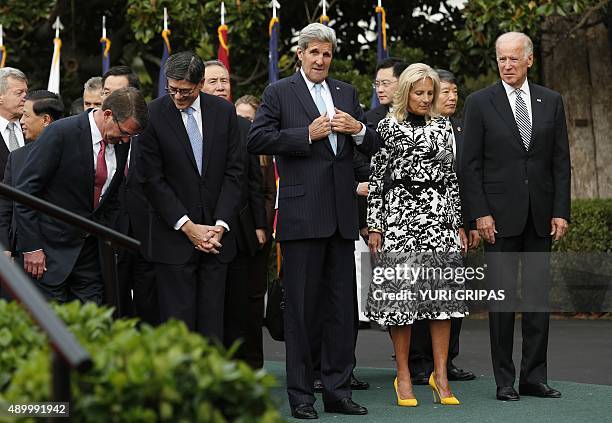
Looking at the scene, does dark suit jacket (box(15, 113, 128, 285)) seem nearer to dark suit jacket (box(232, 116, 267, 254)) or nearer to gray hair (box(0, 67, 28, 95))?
dark suit jacket (box(232, 116, 267, 254))

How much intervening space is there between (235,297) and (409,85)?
71.3 inches

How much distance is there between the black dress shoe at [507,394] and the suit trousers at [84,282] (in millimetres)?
2500

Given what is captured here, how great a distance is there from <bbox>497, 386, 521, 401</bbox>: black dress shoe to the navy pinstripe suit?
1023 millimetres

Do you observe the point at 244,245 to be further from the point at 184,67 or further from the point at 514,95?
the point at 514,95

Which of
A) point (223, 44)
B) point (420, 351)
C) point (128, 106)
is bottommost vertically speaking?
point (420, 351)

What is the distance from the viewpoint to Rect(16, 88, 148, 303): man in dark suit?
636cm

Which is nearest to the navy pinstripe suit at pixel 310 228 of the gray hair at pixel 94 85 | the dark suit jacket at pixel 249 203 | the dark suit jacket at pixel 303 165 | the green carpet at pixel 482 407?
the dark suit jacket at pixel 303 165

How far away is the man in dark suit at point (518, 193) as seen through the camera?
291 inches

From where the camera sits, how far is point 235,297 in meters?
7.82

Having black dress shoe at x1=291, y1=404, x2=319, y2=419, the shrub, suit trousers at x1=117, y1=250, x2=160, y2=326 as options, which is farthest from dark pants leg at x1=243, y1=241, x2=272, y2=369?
the shrub

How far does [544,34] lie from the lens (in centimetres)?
1345

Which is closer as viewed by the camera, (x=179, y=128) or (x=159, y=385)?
(x=159, y=385)

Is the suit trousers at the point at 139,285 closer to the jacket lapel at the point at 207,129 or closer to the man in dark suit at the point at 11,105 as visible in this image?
the jacket lapel at the point at 207,129

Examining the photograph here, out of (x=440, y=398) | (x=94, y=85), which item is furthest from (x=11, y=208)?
(x=440, y=398)
